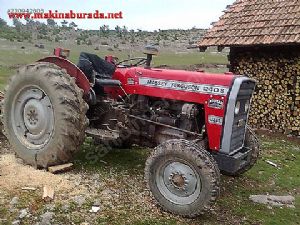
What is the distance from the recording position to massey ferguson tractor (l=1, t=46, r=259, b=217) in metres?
4.90

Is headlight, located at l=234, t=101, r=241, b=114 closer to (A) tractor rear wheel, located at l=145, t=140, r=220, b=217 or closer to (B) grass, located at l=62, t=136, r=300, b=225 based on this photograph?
(A) tractor rear wheel, located at l=145, t=140, r=220, b=217

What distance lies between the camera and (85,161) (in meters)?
6.54

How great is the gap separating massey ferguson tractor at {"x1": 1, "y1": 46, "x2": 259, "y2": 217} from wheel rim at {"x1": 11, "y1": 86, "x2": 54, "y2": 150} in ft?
0.05

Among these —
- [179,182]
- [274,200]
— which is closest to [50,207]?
[179,182]

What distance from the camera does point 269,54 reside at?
10.8 m

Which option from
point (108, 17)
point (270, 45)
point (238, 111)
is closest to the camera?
point (238, 111)

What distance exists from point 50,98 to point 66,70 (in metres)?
0.57

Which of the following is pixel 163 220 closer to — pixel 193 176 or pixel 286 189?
pixel 193 176

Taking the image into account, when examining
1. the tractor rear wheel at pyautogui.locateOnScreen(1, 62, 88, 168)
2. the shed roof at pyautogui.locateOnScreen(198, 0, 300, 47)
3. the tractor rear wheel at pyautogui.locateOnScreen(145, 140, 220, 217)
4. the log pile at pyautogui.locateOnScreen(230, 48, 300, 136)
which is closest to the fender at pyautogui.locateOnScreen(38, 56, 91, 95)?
the tractor rear wheel at pyautogui.locateOnScreen(1, 62, 88, 168)

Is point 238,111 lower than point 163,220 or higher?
higher

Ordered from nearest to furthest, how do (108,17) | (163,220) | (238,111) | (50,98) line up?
(163,220) < (238,111) < (50,98) < (108,17)

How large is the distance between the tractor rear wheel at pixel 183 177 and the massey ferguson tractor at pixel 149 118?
0.5 inches

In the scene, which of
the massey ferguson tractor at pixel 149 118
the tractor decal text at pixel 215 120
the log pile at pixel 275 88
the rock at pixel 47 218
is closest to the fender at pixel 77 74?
the massey ferguson tractor at pixel 149 118

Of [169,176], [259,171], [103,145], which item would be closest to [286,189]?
[259,171]
